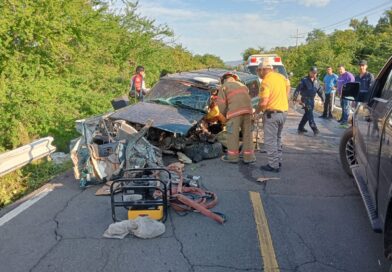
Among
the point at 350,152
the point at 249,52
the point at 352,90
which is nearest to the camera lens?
the point at 352,90

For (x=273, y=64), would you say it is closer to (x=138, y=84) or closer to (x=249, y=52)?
(x=138, y=84)

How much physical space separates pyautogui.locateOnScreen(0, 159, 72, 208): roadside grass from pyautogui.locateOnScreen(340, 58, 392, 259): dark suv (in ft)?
16.6

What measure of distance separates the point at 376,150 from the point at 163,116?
4150mm

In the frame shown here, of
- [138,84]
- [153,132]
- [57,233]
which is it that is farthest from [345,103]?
[57,233]

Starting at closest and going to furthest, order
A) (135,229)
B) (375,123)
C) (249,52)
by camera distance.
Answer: (375,123), (135,229), (249,52)

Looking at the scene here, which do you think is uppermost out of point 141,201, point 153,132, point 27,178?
point 153,132

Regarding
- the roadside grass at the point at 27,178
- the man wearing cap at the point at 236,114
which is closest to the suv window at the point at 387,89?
the man wearing cap at the point at 236,114

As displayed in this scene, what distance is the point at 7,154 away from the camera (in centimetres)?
582

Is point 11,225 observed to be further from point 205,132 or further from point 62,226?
point 205,132

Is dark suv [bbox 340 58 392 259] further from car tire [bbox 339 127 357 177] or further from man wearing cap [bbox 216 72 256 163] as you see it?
man wearing cap [bbox 216 72 256 163]

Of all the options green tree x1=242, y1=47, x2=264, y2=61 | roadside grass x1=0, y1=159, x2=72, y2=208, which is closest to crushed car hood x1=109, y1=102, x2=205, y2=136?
roadside grass x1=0, y1=159, x2=72, y2=208

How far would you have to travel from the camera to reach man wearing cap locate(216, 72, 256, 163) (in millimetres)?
6727

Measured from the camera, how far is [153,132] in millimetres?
7000

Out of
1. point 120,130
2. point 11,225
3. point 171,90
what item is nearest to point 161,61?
point 171,90
